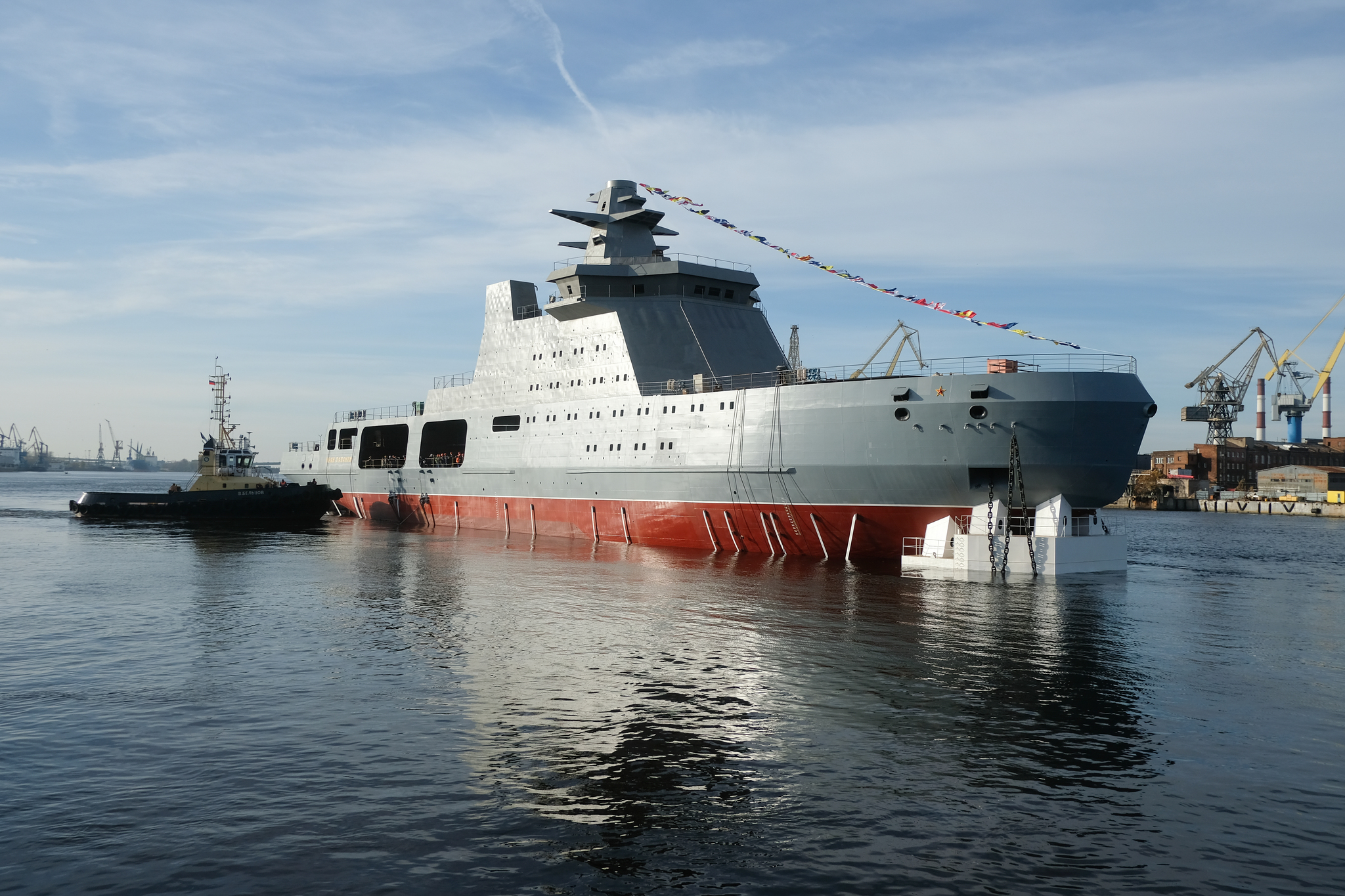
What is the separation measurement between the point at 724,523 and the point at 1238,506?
314ft

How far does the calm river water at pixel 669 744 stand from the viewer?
29.7ft

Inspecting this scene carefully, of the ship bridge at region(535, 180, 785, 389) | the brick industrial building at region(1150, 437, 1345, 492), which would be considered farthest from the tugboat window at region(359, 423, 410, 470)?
the brick industrial building at region(1150, 437, 1345, 492)

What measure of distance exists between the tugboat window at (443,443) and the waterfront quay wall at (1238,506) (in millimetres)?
75616

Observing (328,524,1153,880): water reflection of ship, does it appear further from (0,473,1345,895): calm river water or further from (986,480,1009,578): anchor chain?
(986,480,1009,578): anchor chain

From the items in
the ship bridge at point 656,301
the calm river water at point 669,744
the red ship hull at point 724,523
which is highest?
the ship bridge at point 656,301

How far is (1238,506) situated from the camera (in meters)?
107

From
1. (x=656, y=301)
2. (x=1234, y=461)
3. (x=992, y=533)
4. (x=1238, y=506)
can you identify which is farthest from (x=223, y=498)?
(x=1234, y=461)

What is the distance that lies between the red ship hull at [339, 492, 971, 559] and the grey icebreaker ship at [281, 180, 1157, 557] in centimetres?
6

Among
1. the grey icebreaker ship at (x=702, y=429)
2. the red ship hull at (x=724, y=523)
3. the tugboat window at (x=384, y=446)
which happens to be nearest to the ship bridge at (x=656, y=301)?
the grey icebreaker ship at (x=702, y=429)

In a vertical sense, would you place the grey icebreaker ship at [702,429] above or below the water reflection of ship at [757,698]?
above

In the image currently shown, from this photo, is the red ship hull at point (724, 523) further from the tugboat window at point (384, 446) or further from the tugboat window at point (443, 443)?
the tugboat window at point (384, 446)

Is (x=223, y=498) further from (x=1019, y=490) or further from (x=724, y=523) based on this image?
(x=1019, y=490)

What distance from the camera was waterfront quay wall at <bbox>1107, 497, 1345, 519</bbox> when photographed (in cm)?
9762

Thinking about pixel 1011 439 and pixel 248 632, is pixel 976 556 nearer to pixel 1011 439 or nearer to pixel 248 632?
pixel 1011 439
